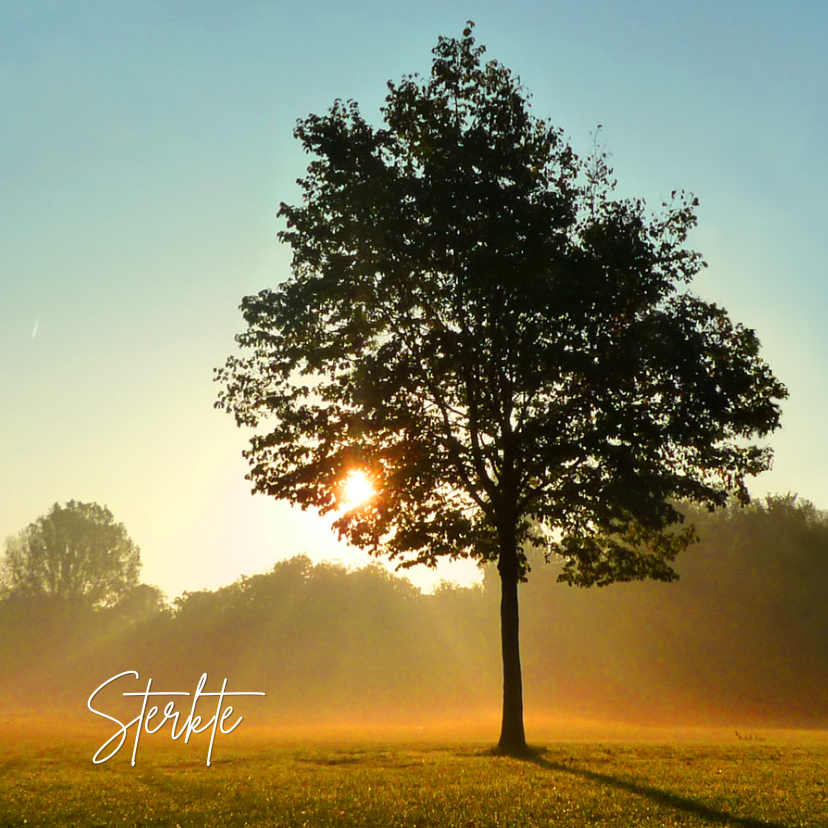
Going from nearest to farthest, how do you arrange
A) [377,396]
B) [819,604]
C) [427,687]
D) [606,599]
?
[377,396] < [819,604] < [606,599] < [427,687]

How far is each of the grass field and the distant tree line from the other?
48.0 metres

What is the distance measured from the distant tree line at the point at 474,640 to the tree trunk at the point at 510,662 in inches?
1798

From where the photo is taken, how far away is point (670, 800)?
47.8 feet

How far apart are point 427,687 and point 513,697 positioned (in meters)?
71.4

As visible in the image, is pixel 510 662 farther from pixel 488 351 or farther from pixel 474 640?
pixel 474 640

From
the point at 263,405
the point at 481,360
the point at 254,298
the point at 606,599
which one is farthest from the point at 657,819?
the point at 606,599

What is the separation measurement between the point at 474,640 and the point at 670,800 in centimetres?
9010

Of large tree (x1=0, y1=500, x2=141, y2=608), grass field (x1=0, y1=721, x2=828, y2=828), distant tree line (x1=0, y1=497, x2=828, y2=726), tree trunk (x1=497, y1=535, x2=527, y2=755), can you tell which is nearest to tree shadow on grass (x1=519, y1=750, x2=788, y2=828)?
grass field (x1=0, y1=721, x2=828, y2=828)

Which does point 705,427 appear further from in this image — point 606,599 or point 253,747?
point 606,599

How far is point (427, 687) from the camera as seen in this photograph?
91188 mm

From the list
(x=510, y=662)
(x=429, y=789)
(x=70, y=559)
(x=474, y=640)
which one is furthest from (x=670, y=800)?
(x=70, y=559)

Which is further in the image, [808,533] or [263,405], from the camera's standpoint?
[808,533]

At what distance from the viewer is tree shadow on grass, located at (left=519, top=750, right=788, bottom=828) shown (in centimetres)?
1291

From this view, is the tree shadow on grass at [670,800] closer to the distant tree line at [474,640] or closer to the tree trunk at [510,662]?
the tree trunk at [510,662]
